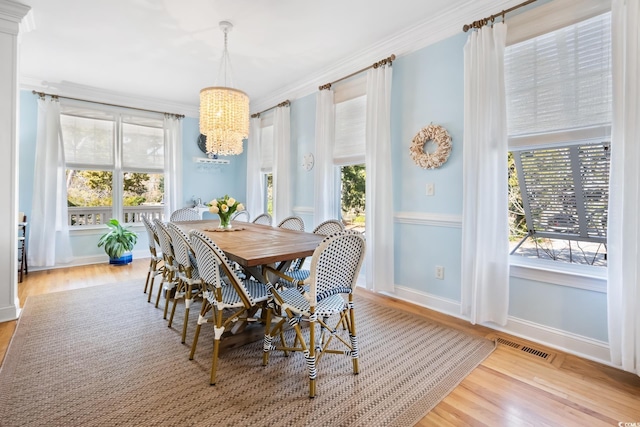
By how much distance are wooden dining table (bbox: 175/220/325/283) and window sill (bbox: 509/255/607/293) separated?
1.65 metres

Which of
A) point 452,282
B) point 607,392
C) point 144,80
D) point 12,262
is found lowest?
point 607,392

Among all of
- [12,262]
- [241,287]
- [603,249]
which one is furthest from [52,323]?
[603,249]

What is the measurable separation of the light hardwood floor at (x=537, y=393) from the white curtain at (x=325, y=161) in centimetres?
240

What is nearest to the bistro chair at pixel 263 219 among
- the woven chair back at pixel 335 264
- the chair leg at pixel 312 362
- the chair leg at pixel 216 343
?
the chair leg at pixel 216 343

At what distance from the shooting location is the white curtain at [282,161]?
479 cm

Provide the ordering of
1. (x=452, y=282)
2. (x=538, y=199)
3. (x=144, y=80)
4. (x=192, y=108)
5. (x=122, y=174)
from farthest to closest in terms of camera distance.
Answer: (x=192, y=108) < (x=122, y=174) < (x=144, y=80) < (x=452, y=282) < (x=538, y=199)

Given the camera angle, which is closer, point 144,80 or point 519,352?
point 519,352

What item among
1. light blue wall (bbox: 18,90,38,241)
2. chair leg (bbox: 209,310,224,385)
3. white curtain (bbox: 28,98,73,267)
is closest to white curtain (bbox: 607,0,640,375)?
chair leg (bbox: 209,310,224,385)

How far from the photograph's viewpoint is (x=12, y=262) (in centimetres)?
277

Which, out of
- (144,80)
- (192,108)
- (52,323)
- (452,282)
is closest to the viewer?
(52,323)

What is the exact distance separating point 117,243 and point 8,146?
238cm

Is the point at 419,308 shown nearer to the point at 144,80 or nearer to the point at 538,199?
the point at 538,199

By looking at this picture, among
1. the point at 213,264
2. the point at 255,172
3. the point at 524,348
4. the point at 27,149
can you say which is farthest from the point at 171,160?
the point at 524,348

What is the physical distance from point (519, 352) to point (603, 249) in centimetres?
99
